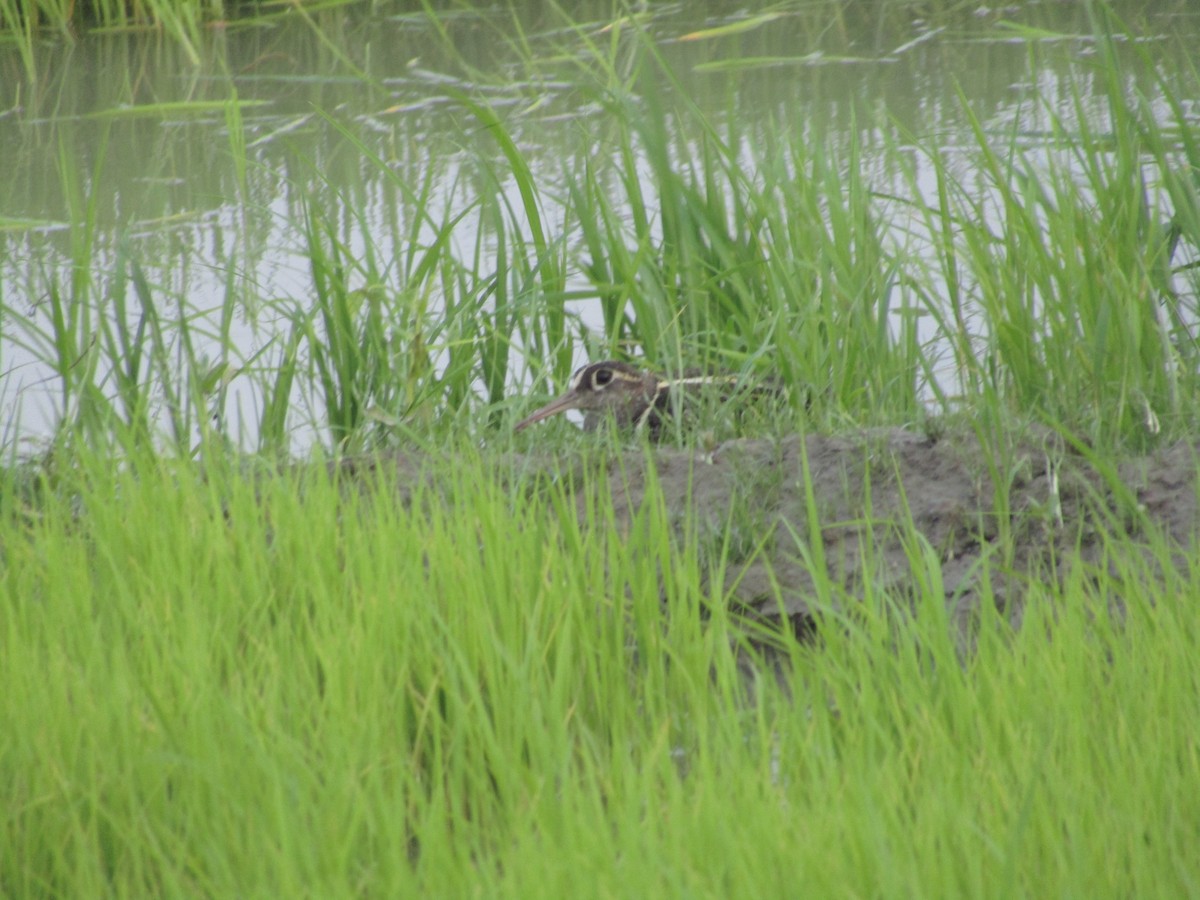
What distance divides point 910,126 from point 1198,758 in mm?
4751

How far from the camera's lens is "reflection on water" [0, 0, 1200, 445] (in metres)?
5.32

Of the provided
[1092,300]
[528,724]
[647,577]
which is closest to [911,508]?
[647,577]

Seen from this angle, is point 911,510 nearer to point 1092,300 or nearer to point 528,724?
point 1092,300

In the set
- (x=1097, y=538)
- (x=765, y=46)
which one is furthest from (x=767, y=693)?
(x=765, y=46)

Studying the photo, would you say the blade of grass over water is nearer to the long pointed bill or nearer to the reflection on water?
the long pointed bill

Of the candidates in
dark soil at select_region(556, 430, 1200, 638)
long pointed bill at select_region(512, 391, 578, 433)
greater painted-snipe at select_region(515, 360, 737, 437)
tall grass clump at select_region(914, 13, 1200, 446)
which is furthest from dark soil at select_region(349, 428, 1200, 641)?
greater painted-snipe at select_region(515, 360, 737, 437)

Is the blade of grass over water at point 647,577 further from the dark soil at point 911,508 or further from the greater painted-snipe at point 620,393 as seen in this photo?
the greater painted-snipe at point 620,393

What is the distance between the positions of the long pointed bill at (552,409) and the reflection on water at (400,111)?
0.68 metres

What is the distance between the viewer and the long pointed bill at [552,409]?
3.85 metres

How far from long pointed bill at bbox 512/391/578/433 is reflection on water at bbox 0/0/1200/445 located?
2.23ft

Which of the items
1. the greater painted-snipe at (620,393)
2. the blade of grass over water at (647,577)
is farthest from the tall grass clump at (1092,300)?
the greater painted-snipe at (620,393)

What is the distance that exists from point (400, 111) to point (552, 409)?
3.76m

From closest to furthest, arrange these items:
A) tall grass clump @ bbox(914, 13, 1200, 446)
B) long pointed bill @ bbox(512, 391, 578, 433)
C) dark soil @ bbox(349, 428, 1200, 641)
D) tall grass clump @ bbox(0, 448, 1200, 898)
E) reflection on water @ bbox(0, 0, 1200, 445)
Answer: tall grass clump @ bbox(0, 448, 1200, 898) → dark soil @ bbox(349, 428, 1200, 641) → tall grass clump @ bbox(914, 13, 1200, 446) → long pointed bill @ bbox(512, 391, 578, 433) → reflection on water @ bbox(0, 0, 1200, 445)

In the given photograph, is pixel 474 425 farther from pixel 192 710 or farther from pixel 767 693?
pixel 192 710
